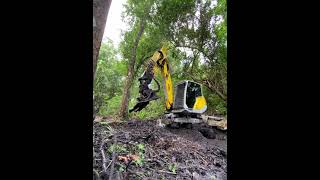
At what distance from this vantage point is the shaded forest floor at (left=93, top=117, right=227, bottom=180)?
7.58ft

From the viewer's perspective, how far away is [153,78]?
4.02 m

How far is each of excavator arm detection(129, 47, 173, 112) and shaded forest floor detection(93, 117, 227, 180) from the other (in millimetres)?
542

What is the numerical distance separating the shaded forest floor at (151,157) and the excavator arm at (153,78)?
0.54 meters

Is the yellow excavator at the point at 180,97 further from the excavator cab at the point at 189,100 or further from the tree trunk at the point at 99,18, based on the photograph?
the tree trunk at the point at 99,18

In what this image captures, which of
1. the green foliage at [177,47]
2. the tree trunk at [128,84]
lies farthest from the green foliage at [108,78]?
the tree trunk at [128,84]

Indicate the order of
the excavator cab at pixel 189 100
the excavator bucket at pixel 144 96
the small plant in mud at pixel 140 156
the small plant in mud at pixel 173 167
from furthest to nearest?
the excavator cab at pixel 189 100 → the excavator bucket at pixel 144 96 → the small plant in mud at pixel 173 167 → the small plant in mud at pixel 140 156

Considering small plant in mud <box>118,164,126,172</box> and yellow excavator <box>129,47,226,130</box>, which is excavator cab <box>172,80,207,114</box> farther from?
small plant in mud <box>118,164,126,172</box>

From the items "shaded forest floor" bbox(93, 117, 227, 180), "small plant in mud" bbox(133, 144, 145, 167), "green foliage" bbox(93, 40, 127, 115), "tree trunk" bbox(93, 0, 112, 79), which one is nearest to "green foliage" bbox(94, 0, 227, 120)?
"green foliage" bbox(93, 40, 127, 115)

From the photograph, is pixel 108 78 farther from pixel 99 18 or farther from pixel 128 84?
pixel 99 18

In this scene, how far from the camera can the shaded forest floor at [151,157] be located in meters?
2.31
